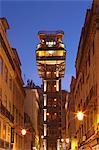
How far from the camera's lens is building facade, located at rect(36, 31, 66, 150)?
13975 cm

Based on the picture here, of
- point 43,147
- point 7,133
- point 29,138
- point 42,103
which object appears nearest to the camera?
point 7,133

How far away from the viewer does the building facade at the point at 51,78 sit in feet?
458

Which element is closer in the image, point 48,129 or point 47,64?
point 48,129

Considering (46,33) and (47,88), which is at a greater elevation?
(46,33)

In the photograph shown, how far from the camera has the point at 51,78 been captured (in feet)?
508

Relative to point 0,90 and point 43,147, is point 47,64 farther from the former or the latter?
point 0,90

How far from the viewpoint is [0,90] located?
36.7 metres

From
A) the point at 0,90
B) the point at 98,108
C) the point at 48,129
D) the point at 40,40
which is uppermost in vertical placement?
the point at 40,40

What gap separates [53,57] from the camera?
163250 millimetres

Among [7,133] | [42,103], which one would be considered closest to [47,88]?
[42,103]

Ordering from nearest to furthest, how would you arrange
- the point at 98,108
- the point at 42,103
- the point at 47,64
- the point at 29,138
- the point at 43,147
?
the point at 98,108 → the point at 29,138 → the point at 43,147 → the point at 42,103 → the point at 47,64

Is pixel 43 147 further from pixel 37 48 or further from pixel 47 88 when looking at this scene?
pixel 37 48

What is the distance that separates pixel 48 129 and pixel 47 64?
3532 cm

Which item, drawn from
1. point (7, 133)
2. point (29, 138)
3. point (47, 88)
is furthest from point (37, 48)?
point (7, 133)
